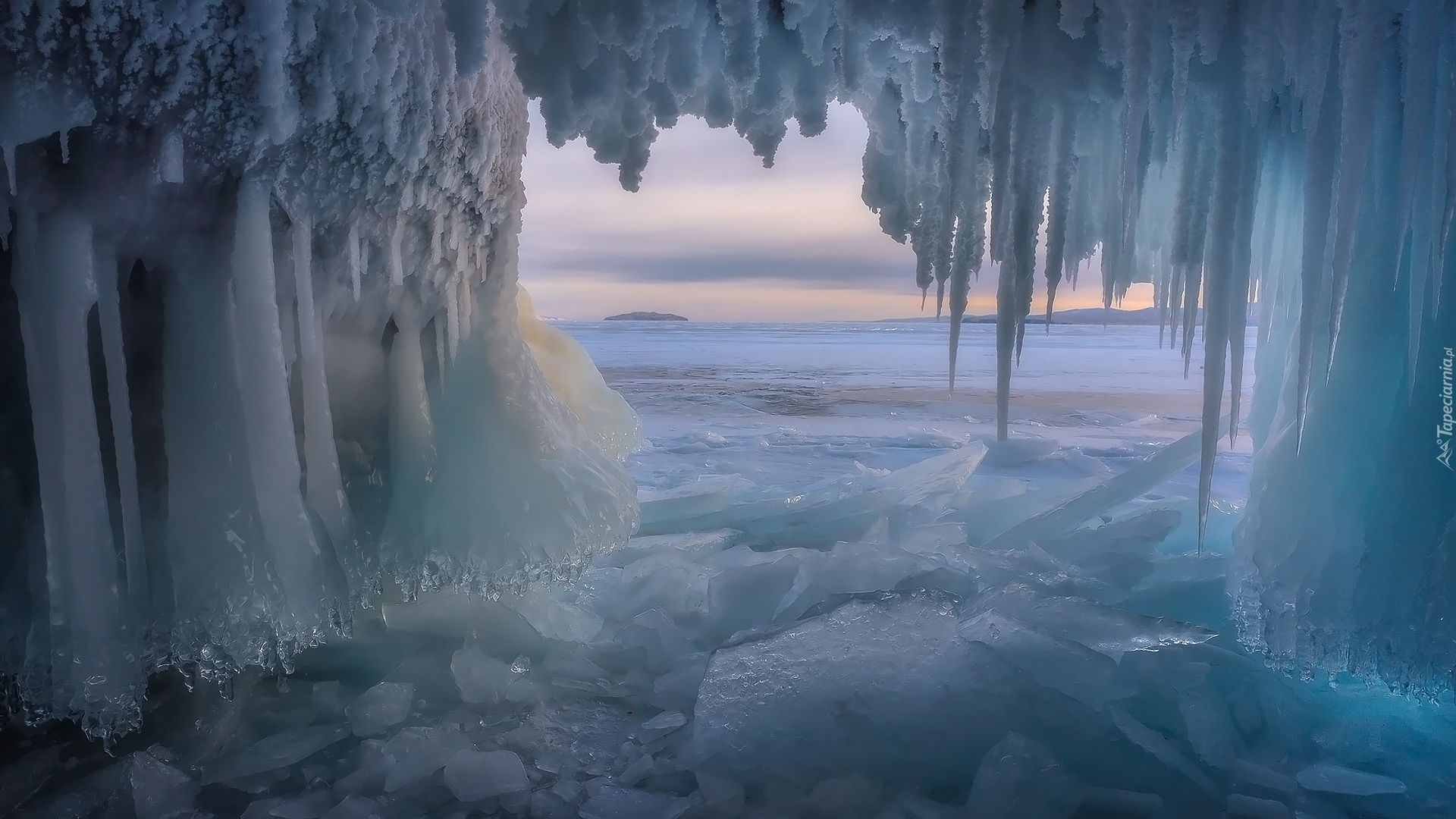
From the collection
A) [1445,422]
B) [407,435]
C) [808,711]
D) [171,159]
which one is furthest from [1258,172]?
[171,159]

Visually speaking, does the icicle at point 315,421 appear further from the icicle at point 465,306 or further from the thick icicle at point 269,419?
the icicle at point 465,306

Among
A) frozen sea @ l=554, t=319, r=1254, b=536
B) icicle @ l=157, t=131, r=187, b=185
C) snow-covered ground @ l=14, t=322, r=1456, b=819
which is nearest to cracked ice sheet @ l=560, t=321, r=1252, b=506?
frozen sea @ l=554, t=319, r=1254, b=536

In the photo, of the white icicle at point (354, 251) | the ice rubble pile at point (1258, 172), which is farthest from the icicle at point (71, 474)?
the ice rubble pile at point (1258, 172)

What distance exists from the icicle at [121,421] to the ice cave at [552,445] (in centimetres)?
1

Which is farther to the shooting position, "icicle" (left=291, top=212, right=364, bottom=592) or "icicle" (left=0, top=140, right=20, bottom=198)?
"icicle" (left=291, top=212, right=364, bottom=592)

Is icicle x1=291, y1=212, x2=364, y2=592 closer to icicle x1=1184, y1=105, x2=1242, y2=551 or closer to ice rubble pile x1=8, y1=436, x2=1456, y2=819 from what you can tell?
ice rubble pile x1=8, y1=436, x2=1456, y2=819

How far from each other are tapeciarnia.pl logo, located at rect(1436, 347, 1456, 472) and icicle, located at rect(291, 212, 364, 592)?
328cm

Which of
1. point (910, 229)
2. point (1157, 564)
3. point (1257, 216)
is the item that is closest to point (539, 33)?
point (910, 229)

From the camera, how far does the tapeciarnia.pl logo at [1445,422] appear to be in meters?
2.14

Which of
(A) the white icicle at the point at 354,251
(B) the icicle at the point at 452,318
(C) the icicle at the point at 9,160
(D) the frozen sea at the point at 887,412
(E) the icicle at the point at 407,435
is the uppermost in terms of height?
(C) the icicle at the point at 9,160

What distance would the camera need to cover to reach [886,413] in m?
11.4

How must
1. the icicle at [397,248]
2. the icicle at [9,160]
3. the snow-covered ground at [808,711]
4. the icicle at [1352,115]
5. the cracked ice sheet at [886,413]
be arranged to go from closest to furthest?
the icicle at [9,160]
the icicle at [1352,115]
the snow-covered ground at [808,711]
the icicle at [397,248]
the cracked ice sheet at [886,413]

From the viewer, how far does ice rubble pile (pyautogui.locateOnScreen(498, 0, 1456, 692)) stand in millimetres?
2064

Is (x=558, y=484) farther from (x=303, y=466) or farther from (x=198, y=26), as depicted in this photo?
(x=198, y=26)
